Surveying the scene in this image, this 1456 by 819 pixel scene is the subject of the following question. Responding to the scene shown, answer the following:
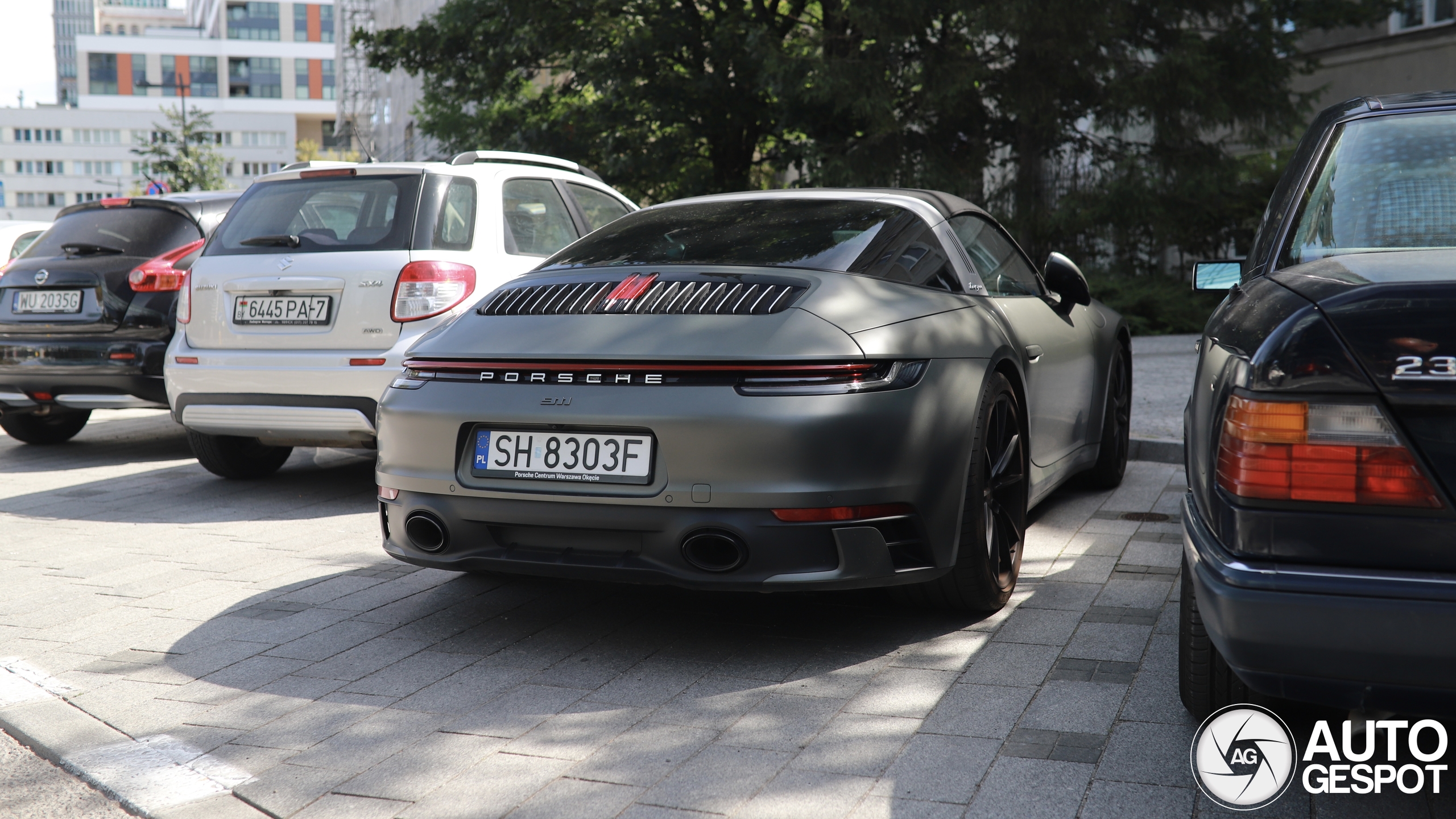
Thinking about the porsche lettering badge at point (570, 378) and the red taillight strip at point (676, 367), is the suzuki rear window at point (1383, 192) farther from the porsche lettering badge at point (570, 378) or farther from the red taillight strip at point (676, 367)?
the porsche lettering badge at point (570, 378)

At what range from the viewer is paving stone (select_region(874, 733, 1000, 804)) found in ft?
8.66

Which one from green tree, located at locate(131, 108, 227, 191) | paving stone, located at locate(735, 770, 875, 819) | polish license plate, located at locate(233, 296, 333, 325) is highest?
green tree, located at locate(131, 108, 227, 191)

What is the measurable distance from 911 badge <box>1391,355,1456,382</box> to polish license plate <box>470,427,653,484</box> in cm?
182

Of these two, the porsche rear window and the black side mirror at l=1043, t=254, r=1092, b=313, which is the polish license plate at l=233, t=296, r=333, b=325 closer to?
the porsche rear window

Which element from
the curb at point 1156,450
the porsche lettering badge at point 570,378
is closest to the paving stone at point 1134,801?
the porsche lettering badge at point 570,378

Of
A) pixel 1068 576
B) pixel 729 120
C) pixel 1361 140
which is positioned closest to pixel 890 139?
pixel 729 120

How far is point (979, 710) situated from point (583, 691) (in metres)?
1.05

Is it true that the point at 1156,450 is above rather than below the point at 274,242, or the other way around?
below

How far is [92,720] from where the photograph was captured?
320cm

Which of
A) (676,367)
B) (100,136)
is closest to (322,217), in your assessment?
(676,367)

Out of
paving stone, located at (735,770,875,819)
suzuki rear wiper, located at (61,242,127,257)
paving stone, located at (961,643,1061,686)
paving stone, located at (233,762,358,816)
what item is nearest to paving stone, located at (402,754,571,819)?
paving stone, located at (233,762,358,816)

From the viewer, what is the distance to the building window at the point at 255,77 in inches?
5015

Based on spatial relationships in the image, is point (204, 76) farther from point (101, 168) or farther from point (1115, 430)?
point (1115, 430)

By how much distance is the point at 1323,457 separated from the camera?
2244 millimetres
